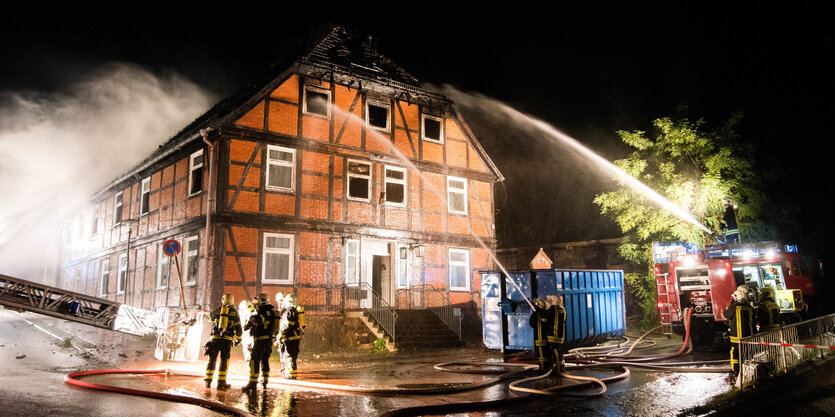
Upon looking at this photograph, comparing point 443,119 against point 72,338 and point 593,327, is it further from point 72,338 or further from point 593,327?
point 72,338

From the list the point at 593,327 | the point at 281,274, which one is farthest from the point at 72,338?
the point at 593,327

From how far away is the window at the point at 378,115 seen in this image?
757 inches

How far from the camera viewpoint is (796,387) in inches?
331

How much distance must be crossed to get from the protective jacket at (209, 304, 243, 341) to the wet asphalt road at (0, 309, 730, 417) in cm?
86

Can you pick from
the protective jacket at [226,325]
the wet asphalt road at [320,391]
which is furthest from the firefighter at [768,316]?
the protective jacket at [226,325]

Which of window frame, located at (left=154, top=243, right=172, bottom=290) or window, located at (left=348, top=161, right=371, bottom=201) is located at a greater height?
window, located at (left=348, top=161, right=371, bottom=201)

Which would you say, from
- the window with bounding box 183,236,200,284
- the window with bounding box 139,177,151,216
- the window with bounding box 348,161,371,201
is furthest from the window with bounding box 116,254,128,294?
the window with bounding box 348,161,371,201

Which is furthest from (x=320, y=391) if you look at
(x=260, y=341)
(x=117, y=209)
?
(x=117, y=209)

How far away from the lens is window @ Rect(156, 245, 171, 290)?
18141mm

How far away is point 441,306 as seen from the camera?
741 inches

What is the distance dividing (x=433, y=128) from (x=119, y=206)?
47.0ft

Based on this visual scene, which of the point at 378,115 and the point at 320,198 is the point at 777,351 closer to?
the point at 320,198

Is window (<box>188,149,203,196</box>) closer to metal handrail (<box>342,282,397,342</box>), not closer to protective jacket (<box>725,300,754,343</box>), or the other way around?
metal handrail (<box>342,282,397,342</box>)

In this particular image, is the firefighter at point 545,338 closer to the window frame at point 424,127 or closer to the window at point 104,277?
the window frame at point 424,127
